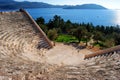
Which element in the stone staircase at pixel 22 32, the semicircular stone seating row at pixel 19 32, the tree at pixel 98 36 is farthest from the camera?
the tree at pixel 98 36

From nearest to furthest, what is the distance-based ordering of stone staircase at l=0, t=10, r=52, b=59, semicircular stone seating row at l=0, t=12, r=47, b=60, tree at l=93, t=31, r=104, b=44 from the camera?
semicircular stone seating row at l=0, t=12, r=47, b=60, stone staircase at l=0, t=10, r=52, b=59, tree at l=93, t=31, r=104, b=44

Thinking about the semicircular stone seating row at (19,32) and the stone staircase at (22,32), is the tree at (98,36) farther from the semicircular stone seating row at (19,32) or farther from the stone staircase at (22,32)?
the semicircular stone seating row at (19,32)

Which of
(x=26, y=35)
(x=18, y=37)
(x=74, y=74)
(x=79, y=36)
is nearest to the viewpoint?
(x=74, y=74)

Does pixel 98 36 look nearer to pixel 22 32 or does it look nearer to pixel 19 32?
pixel 22 32

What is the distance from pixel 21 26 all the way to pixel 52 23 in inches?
770

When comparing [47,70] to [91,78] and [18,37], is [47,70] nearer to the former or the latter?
[91,78]

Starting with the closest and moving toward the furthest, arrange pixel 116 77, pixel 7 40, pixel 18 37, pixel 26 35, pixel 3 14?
pixel 116 77
pixel 7 40
pixel 18 37
pixel 26 35
pixel 3 14

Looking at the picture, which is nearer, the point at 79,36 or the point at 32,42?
the point at 32,42

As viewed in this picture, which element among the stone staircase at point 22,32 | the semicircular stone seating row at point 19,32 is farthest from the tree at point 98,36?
the semicircular stone seating row at point 19,32

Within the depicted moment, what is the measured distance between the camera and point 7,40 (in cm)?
1265

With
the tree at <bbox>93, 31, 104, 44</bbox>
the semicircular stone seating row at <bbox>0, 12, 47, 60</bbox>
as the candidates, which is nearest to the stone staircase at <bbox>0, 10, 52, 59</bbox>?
the semicircular stone seating row at <bbox>0, 12, 47, 60</bbox>

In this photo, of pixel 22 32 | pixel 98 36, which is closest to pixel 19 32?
pixel 22 32

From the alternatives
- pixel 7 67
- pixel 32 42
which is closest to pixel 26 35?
pixel 32 42

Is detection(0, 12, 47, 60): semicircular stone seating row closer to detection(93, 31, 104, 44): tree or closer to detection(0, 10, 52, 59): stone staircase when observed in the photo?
detection(0, 10, 52, 59): stone staircase
